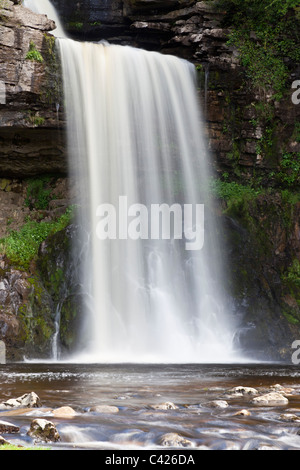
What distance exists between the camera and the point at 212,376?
11.1 m

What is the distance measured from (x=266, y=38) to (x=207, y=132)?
16.2 ft

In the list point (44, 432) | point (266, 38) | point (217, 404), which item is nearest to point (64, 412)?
point (44, 432)

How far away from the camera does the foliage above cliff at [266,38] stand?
850 inches

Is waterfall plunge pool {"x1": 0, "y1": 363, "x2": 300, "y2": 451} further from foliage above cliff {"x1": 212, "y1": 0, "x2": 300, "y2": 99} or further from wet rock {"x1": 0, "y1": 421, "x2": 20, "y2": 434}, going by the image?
foliage above cliff {"x1": 212, "y1": 0, "x2": 300, "y2": 99}

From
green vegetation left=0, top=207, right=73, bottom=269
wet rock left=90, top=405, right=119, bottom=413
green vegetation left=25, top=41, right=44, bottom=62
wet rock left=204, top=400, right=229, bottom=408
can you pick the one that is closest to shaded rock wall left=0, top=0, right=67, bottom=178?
green vegetation left=25, top=41, right=44, bottom=62

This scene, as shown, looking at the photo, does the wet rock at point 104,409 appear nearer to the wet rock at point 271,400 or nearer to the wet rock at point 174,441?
→ the wet rock at point 174,441

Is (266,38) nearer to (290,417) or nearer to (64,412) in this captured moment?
(290,417)

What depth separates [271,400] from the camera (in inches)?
303

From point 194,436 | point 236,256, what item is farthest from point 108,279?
point 194,436

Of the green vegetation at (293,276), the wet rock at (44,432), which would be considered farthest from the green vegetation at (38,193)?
the wet rock at (44,432)

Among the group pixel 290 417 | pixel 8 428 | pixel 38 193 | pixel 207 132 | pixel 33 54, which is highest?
pixel 33 54

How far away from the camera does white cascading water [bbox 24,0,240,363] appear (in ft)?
54.6

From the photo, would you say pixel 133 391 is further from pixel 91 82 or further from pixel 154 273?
pixel 91 82
